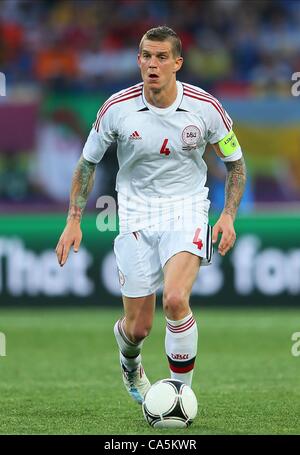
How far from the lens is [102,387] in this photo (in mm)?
8742

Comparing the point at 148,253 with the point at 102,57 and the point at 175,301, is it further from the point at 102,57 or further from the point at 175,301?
the point at 102,57

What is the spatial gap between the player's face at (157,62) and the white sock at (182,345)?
4.77ft

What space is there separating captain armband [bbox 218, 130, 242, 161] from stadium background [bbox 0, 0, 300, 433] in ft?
5.47

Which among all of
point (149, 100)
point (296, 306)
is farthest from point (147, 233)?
point (296, 306)

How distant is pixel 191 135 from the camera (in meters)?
7.12

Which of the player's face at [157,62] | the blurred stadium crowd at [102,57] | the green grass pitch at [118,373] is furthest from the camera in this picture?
the blurred stadium crowd at [102,57]

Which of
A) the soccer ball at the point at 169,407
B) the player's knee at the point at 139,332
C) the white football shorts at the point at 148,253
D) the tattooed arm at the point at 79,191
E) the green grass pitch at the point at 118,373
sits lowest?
the green grass pitch at the point at 118,373

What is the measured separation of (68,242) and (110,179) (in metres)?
10.3

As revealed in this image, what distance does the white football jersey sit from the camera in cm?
712

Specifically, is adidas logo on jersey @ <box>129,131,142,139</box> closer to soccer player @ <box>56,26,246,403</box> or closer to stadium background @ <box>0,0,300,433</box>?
soccer player @ <box>56,26,246,403</box>

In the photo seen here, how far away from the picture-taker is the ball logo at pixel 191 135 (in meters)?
7.11

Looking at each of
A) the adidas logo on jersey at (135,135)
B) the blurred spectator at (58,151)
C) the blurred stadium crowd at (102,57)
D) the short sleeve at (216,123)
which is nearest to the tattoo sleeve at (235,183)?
the short sleeve at (216,123)

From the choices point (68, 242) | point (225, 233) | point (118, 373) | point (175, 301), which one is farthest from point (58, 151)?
point (175, 301)

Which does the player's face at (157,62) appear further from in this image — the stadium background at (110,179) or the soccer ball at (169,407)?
the stadium background at (110,179)
